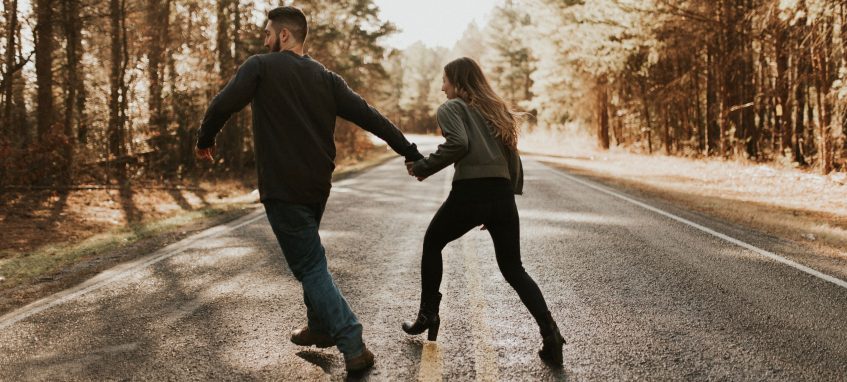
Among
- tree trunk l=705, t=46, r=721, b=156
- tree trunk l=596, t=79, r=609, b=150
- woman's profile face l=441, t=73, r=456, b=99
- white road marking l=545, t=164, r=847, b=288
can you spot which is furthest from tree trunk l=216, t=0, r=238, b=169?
tree trunk l=596, t=79, r=609, b=150

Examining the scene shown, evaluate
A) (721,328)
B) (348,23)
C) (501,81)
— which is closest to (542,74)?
(348,23)

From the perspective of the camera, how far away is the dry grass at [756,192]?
9.05 meters

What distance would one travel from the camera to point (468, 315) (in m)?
4.81

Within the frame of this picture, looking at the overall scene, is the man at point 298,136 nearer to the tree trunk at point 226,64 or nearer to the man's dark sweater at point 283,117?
the man's dark sweater at point 283,117

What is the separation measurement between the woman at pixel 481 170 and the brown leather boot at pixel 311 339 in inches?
37.2

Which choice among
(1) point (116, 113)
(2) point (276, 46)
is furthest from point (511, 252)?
(1) point (116, 113)

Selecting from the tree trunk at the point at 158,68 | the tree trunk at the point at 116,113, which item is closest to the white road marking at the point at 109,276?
the tree trunk at the point at 116,113

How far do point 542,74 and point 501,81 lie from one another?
85.5 ft

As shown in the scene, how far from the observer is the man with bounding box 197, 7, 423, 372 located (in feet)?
11.4

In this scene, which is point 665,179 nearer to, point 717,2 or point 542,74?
point 717,2

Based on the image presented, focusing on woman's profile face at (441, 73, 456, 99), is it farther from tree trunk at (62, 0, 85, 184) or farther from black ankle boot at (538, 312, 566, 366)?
tree trunk at (62, 0, 85, 184)

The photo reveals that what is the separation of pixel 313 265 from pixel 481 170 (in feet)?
3.81

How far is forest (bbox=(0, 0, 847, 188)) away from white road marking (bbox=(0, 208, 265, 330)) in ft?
22.7

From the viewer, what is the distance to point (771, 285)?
5656mm
